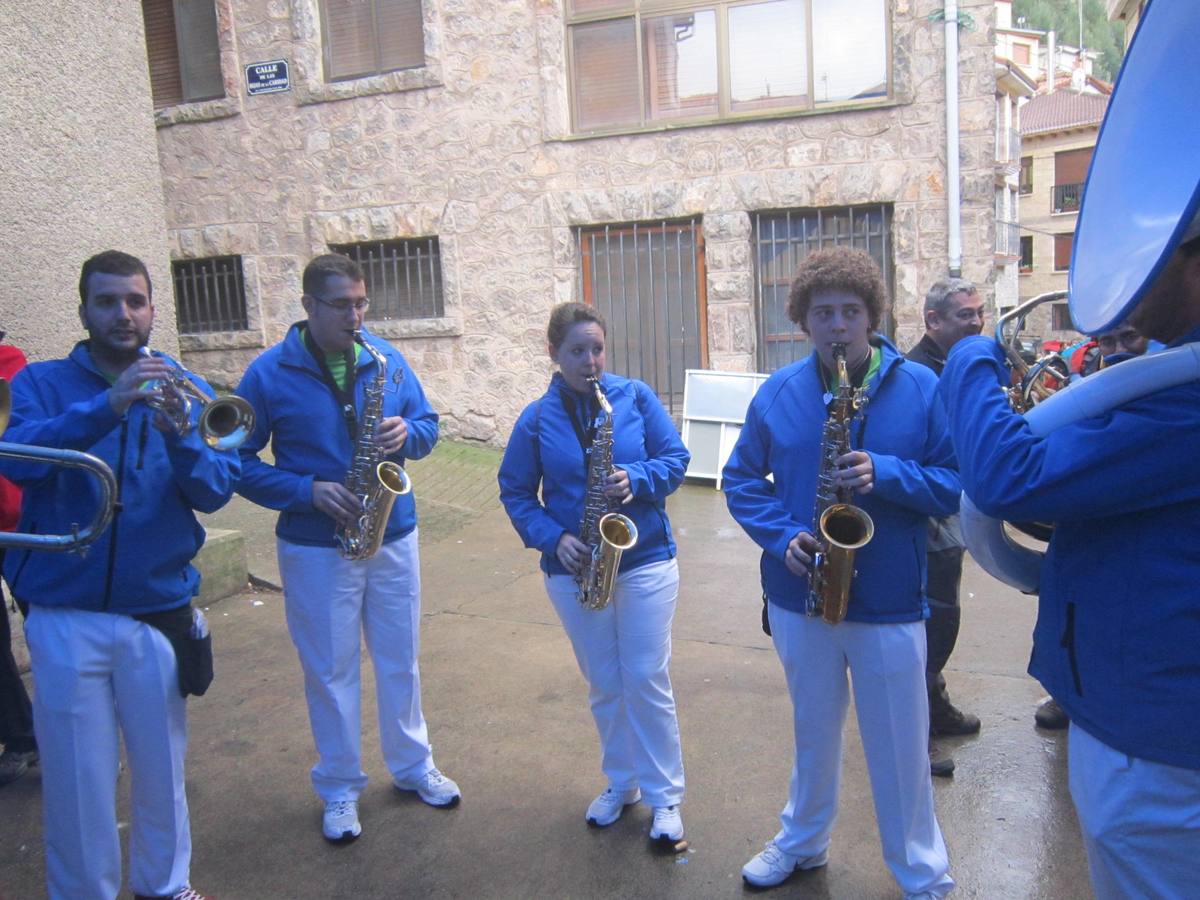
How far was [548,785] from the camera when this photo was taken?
11.9ft

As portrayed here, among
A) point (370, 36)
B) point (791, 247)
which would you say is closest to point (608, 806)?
point (791, 247)

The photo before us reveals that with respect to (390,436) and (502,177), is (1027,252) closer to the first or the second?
(502,177)

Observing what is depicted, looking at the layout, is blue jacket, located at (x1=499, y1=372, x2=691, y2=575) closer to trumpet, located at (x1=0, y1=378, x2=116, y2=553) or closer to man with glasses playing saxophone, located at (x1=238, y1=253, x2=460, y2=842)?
man with glasses playing saxophone, located at (x1=238, y1=253, x2=460, y2=842)

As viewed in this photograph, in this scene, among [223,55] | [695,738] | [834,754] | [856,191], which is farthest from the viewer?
[223,55]

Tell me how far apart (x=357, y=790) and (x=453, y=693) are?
1169 millimetres

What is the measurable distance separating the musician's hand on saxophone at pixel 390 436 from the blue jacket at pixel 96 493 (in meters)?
0.63

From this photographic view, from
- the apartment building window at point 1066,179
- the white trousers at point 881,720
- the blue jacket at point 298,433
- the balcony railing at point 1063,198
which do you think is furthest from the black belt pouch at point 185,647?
the balcony railing at point 1063,198

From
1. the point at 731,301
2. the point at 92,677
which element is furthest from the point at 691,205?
the point at 92,677

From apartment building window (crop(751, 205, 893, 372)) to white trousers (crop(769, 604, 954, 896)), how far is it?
21.0ft

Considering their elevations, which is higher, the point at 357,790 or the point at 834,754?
the point at 834,754

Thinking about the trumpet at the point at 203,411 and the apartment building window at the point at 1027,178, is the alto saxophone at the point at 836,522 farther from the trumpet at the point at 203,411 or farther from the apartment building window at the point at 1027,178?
the apartment building window at the point at 1027,178

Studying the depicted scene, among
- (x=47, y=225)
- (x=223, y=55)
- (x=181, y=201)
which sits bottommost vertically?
(x=47, y=225)

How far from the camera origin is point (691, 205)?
9250 millimetres

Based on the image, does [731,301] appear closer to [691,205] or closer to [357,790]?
[691,205]
